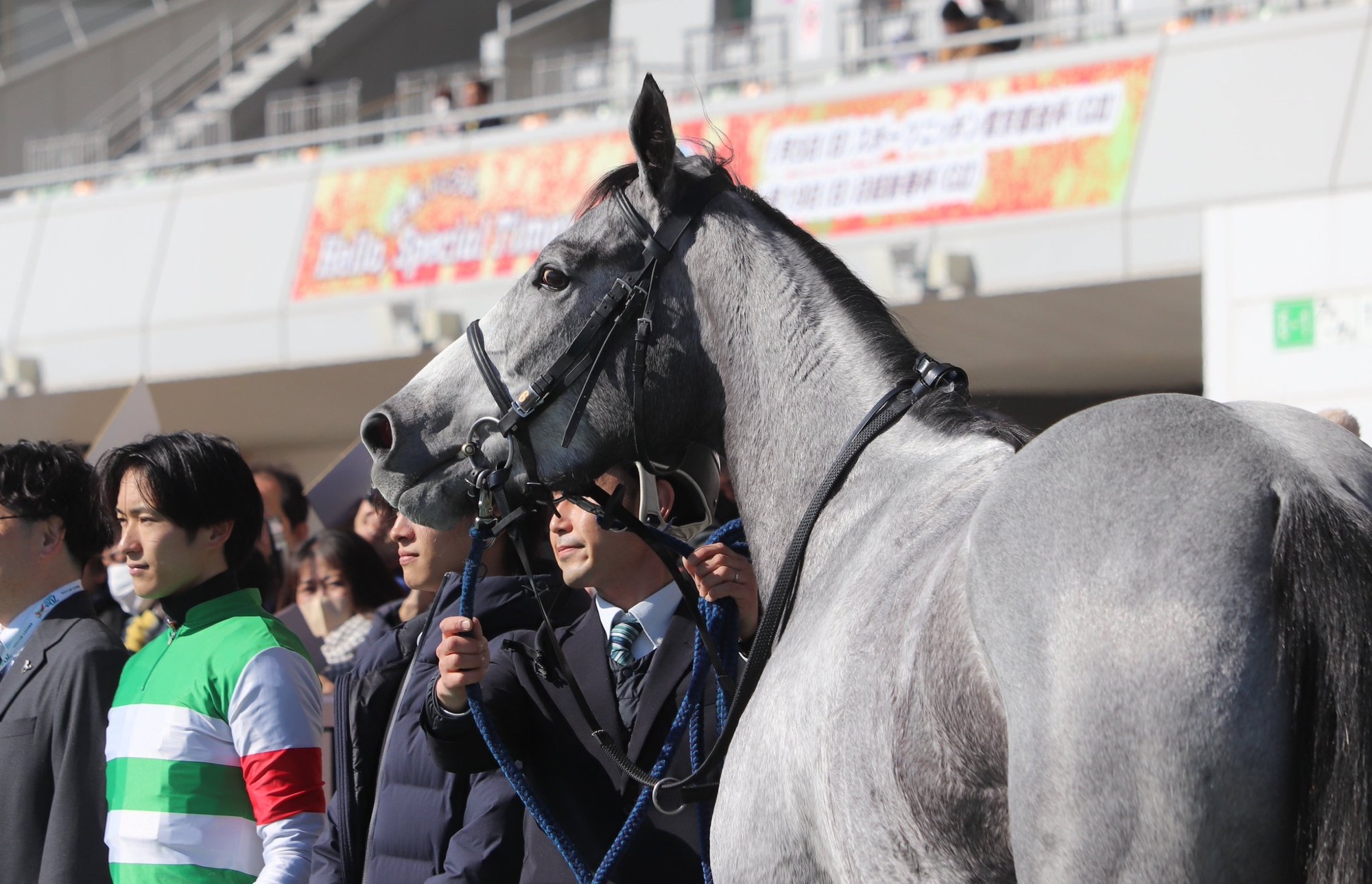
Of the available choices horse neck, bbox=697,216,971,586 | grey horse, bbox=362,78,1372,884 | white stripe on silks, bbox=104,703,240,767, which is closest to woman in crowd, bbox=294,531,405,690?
white stripe on silks, bbox=104,703,240,767

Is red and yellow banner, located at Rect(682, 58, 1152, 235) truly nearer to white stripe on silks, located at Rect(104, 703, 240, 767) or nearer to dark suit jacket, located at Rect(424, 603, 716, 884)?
dark suit jacket, located at Rect(424, 603, 716, 884)

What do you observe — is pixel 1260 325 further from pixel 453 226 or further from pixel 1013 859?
pixel 453 226

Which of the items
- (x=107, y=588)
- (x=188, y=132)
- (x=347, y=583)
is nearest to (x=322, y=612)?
(x=347, y=583)

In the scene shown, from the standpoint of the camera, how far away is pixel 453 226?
46.8ft

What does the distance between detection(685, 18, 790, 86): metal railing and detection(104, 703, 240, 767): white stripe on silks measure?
11.2m

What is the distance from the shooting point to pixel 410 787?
3295 millimetres

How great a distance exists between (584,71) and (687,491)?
42.7 ft

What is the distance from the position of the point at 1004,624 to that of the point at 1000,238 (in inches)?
412

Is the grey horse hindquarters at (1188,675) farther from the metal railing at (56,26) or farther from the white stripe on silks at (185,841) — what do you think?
the metal railing at (56,26)

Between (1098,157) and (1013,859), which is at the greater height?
(1098,157)

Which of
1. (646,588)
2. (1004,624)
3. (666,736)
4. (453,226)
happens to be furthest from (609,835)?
(453,226)

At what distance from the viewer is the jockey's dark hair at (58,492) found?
3.47m

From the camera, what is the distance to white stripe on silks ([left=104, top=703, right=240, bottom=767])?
2.91 metres

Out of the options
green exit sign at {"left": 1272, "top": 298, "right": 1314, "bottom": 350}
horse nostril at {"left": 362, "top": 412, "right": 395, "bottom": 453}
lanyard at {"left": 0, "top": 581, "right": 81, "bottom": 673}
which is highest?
horse nostril at {"left": 362, "top": 412, "right": 395, "bottom": 453}
